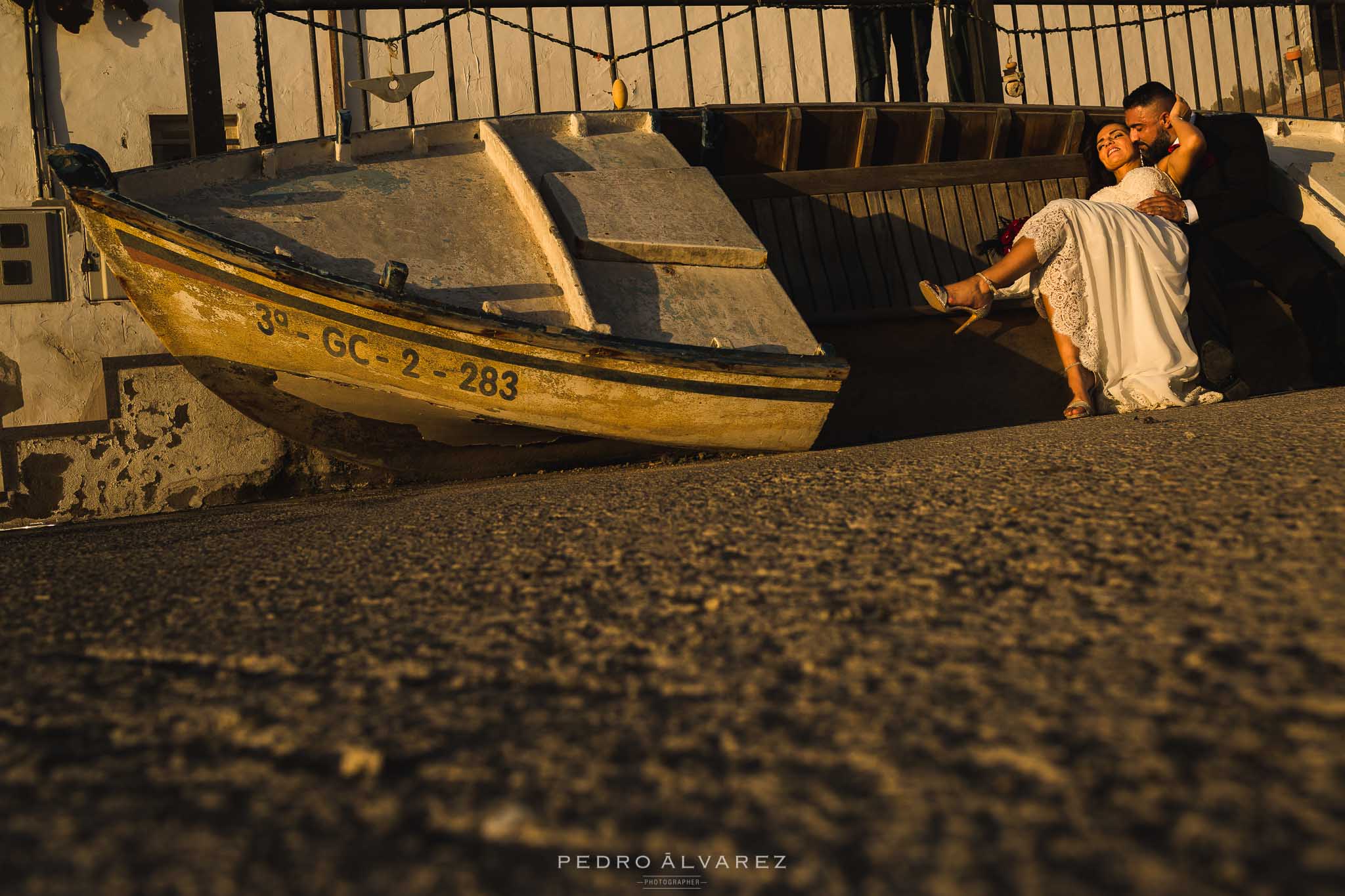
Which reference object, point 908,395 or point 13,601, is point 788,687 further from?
point 908,395

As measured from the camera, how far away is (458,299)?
2.77 m

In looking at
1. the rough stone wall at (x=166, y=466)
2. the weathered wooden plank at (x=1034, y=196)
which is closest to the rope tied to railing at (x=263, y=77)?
the rough stone wall at (x=166, y=466)

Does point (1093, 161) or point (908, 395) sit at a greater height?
point (1093, 161)

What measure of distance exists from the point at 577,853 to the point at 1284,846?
37 centimetres

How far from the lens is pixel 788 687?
68cm

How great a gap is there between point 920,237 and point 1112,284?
3.90ft

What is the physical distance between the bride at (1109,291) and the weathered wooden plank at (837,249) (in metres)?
0.90

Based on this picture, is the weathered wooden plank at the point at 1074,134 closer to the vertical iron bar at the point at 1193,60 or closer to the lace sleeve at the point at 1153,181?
the vertical iron bar at the point at 1193,60

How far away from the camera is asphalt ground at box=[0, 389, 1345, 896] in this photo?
470mm

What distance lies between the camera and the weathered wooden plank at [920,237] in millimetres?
4203

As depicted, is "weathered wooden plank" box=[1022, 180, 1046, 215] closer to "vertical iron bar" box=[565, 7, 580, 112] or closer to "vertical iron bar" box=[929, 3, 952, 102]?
"vertical iron bar" box=[929, 3, 952, 102]

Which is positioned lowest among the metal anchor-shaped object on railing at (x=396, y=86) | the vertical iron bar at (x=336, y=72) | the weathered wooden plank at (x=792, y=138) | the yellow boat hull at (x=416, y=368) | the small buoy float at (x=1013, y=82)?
the yellow boat hull at (x=416, y=368)

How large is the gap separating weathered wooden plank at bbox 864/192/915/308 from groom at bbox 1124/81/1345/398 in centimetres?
106

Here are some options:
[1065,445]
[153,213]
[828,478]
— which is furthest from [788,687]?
[153,213]
